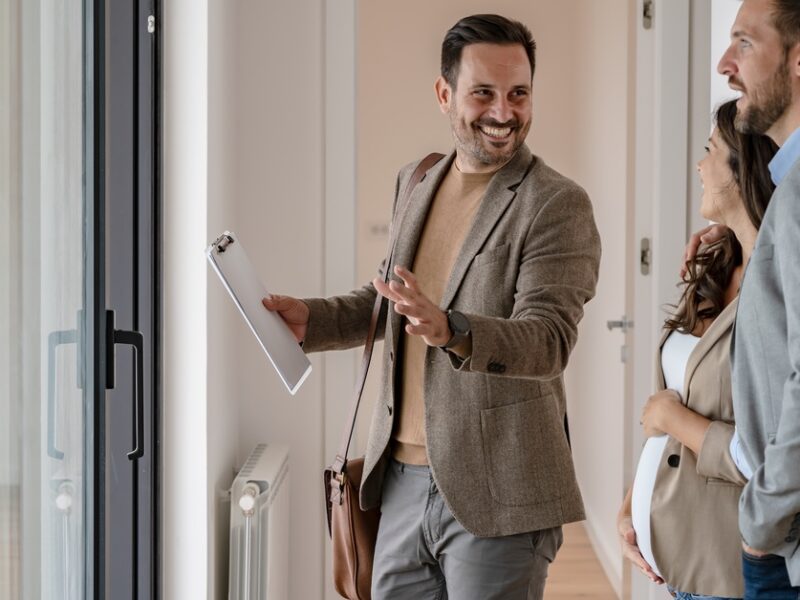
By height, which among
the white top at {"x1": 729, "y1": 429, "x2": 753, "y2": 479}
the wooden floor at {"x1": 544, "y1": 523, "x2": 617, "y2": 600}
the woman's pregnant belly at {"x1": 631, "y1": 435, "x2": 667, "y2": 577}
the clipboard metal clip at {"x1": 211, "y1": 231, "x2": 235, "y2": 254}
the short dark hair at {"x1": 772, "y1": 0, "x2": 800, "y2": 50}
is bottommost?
the wooden floor at {"x1": 544, "y1": 523, "x2": 617, "y2": 600}

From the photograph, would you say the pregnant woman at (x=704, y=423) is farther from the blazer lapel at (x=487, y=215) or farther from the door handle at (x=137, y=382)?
the door handle at (x=137, y=382)

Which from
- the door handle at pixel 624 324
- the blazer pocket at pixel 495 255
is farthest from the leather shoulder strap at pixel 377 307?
the door handle at pixel 624 324

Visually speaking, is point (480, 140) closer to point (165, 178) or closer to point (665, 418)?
point (665, 418)

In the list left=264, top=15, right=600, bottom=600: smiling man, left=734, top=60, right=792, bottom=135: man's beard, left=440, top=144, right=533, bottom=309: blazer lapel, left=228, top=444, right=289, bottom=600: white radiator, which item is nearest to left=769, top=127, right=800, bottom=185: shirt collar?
left=734, top=60, right=792, bottom=135: man's beard

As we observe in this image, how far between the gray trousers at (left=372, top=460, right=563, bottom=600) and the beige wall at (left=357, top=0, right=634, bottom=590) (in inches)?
64.8

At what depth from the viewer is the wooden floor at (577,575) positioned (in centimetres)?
371

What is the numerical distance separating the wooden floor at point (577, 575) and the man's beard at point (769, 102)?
2632mm

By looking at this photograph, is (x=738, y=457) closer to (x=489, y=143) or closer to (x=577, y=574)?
(x=489, y=143)

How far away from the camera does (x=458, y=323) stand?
1466 mm

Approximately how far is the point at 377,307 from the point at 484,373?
0.39 meters

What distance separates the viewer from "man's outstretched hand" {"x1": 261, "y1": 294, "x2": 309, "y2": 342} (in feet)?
5.86

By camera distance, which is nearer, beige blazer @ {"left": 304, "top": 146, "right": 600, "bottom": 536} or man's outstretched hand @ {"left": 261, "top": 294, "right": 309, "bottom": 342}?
beige blazer @ {"left": 304, "top": 146, "right": 600, "bottom": 536}
